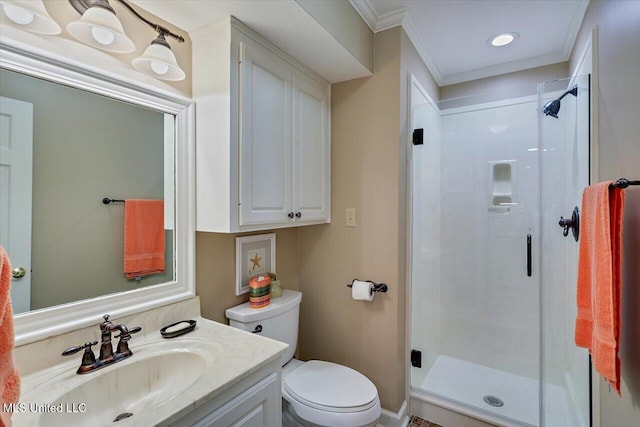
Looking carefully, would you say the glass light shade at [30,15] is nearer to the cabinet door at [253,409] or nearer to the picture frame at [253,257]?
the picture frame at [253,257]

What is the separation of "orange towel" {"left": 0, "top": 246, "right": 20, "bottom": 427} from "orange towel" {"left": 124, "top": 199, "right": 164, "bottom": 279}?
0.59 m

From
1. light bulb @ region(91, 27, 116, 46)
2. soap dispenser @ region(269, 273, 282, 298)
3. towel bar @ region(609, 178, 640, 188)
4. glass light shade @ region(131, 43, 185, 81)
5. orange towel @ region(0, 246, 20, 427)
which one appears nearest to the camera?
orange towel @ region(0, 246, 20, 427)

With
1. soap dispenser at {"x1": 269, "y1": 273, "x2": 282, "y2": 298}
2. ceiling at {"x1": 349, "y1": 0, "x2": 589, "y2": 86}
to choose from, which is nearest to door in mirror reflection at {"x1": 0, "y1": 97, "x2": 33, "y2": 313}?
soap dispenser at {"x1": 269, "y1": 273, "x2": 282, "y2": 298}

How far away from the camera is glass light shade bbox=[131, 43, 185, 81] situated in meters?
1.18

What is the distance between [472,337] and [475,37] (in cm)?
213

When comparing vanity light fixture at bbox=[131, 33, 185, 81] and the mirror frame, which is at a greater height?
vanity light fixture at bbox=[131, 33, 185, 81]

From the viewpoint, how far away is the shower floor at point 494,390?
180 centimetres

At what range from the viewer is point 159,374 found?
1.13m

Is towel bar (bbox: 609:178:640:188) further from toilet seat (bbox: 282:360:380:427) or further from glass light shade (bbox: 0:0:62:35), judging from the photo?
glass light shade (bbox: 0:0:62:35)

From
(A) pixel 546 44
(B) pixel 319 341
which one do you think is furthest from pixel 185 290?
(A) pixel 546 44

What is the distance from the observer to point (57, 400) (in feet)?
2.89

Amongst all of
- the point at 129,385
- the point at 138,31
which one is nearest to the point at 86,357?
the point at 129,385

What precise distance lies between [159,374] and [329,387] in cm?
80

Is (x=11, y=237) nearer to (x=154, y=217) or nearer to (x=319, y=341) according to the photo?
(x=154, y=217)
